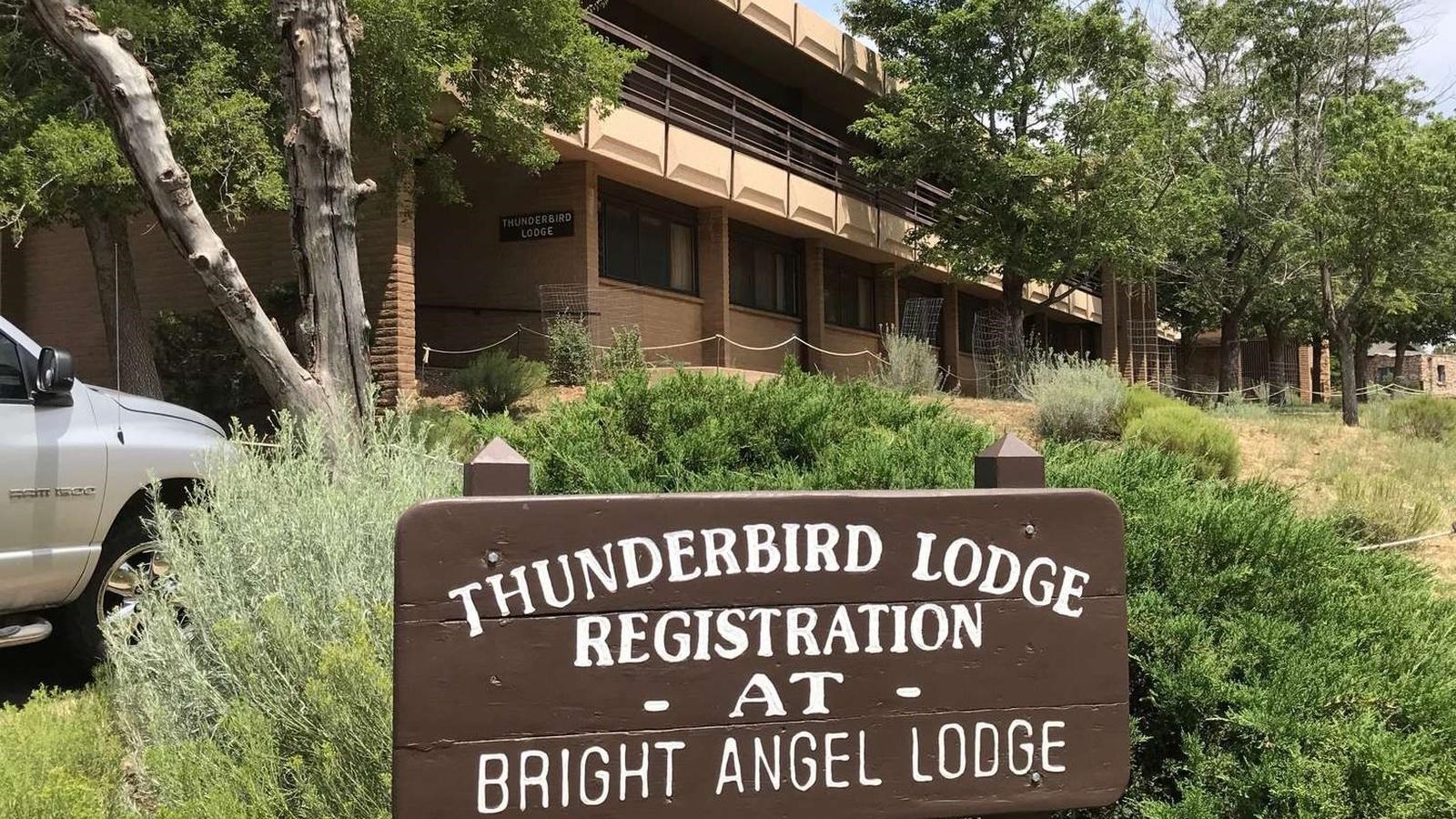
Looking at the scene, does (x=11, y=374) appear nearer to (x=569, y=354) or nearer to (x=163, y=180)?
(x=163, y=180)

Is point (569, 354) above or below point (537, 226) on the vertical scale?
below

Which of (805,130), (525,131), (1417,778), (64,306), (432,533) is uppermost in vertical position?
(805,130)

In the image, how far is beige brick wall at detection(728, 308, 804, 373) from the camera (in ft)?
65.9

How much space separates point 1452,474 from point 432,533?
1248 centimetres

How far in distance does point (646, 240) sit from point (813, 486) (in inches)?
578

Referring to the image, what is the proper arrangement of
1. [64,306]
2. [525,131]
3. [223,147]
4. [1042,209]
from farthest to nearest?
[1042,209] < [64,306] < [525,131] < [223,147]

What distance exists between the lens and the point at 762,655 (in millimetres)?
2068

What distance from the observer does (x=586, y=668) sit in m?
1.99

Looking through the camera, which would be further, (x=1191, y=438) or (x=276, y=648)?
(x=1191, y=438)

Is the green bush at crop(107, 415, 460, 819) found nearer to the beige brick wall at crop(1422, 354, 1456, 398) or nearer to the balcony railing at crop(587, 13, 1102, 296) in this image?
A: the balcony railing at crop(587, 13, 1102, 296)

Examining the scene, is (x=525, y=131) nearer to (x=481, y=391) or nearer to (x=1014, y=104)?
(x=481, y=391)

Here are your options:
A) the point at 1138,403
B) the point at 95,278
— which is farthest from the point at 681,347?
the point at 95,278

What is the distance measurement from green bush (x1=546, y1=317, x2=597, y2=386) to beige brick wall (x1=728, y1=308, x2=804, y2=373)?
15.4ft

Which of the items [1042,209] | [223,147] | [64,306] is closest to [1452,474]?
[1042,209]
